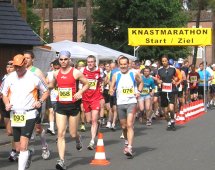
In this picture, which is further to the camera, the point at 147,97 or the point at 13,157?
the point at 147,97

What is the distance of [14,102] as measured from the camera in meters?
9.68

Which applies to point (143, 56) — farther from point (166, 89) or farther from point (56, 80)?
point (56, 80)

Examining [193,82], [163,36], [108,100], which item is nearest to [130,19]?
[193,82]

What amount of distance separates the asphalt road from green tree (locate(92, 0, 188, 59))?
34857 mm

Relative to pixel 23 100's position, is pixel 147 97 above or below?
below

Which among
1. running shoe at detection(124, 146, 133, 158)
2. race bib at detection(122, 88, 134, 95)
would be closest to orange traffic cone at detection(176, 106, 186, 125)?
race bib at detection(122, 88, 134, 95)

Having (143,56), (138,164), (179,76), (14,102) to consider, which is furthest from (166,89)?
(143,56)

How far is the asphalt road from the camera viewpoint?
11.1 meters

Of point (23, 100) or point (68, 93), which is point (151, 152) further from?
point (23, 100)

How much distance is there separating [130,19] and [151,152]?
41.0 m

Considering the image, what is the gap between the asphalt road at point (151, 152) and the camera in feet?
36.5

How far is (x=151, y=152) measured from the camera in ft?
43.2

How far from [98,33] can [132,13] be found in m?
3.62

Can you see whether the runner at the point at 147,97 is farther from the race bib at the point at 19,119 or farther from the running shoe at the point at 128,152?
A: the race bib at the point at 19,119
